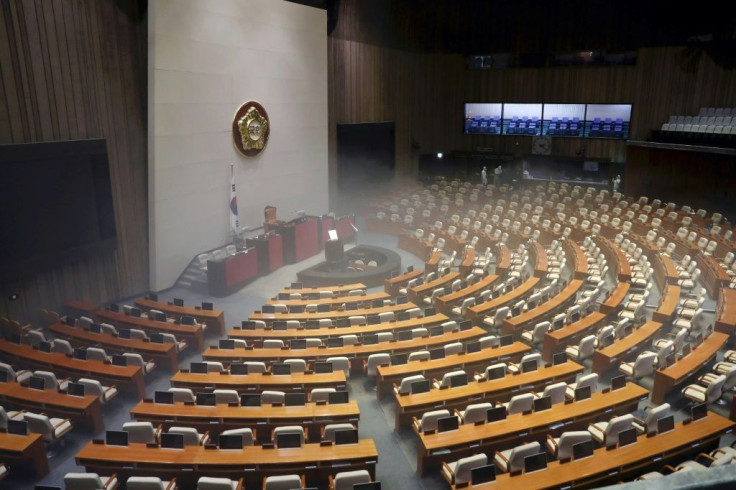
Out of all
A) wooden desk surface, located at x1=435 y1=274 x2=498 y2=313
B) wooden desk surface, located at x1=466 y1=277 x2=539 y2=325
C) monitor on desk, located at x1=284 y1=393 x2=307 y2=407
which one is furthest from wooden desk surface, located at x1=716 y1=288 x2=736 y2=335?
monitor on desk, located at x1=284 y1=393 x2=307 y2=407

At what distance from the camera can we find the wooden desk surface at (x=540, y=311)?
38.2ft

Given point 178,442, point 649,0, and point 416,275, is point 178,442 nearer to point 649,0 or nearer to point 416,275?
point 416,275

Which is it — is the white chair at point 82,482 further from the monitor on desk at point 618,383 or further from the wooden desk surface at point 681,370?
the wooden desk surface at point 681,370

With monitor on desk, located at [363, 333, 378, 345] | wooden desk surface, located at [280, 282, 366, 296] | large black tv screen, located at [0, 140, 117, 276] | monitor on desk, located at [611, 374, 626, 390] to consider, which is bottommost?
wooden desk surface, located at [280, 282, 366, 296]

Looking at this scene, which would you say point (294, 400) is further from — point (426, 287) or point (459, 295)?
point (426, 287)

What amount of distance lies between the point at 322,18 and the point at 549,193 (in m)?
12.7

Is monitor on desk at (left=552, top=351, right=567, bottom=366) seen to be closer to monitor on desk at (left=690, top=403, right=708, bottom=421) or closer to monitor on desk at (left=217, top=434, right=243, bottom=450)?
monitor on desk at (left=690, top=403, right=708, bottom=421)

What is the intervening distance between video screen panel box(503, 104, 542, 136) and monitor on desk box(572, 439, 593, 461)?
930 inches

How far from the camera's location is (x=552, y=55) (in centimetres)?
2736

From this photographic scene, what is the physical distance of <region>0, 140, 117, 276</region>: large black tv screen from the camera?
11.8 metres

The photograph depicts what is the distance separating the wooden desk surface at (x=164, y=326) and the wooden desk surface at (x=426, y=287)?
5.28 meters

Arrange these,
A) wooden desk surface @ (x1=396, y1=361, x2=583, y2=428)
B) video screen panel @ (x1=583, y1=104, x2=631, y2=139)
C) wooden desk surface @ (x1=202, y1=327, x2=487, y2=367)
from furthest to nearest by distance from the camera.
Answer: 1. video screen panel @ (x1=583, y1=104, x2=631, y2=139)
2. wooden desk surface @ (x1=202, y1=327, x2=487, y2=367)
3. wooden desk surface @ (x1=396, y1=361, x2=583, y2=428)

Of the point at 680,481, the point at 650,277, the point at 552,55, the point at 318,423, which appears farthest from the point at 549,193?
the point at 680,481

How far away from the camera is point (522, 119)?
28609 mm
